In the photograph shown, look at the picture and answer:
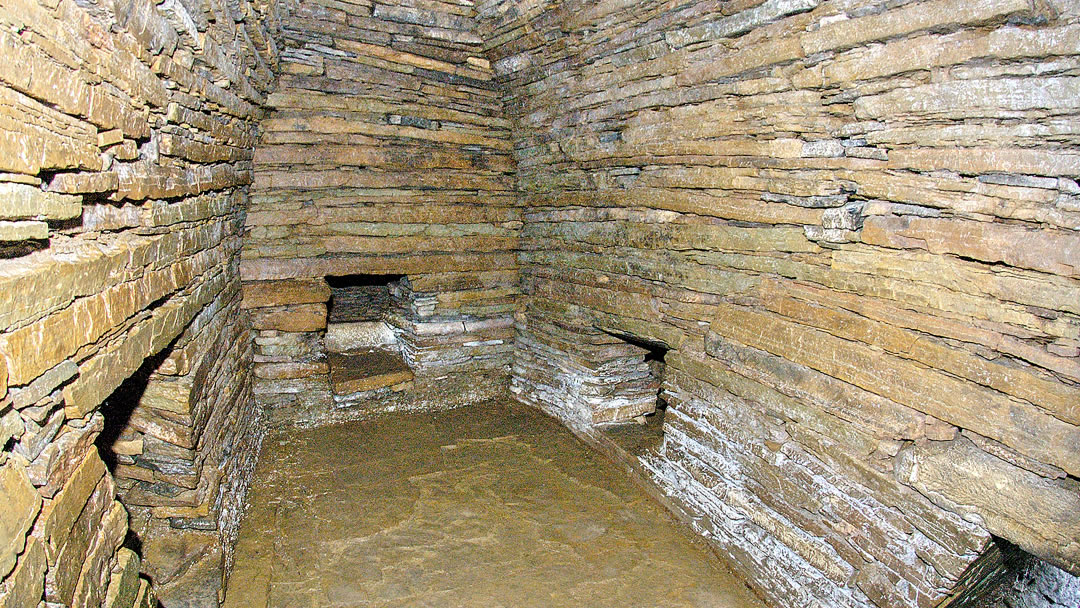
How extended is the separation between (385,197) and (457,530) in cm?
316

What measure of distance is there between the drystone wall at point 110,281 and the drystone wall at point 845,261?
9.27 ft

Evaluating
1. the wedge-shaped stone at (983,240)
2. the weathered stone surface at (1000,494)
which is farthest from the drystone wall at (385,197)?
the weathered stone surface at (1000,494)

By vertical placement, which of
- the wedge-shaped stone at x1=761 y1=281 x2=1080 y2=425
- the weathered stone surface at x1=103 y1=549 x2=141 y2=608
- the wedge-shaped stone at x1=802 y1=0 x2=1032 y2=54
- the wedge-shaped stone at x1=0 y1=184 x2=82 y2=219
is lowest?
the weathered stone surface at x1=103 y1=549 x2=141 y2=608

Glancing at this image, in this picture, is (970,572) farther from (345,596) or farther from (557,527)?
(345,596)

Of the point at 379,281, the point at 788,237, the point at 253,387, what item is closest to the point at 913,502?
the point at 788,237

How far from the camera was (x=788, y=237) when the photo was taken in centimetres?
369

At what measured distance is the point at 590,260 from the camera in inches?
218

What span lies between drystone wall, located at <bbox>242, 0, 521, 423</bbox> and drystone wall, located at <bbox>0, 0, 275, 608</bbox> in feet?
3.73

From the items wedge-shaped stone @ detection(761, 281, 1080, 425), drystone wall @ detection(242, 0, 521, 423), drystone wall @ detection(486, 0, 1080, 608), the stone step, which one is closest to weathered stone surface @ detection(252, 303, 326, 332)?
drystone wall @ detection(242, 0, 521, 423)

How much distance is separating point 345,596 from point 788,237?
3504 mm

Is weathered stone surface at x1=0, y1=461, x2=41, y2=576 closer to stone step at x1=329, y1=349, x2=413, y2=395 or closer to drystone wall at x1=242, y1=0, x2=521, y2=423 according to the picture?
drystone wall at x1=242, y1=0, x2=521, y2=423

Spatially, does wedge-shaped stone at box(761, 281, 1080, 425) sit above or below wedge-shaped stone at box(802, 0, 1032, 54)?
below

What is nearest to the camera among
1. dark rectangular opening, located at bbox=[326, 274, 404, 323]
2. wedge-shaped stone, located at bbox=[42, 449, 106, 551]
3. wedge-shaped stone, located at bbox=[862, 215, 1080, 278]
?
wedge-shaped stone, located at bbox=[42, 449, 106, 551]

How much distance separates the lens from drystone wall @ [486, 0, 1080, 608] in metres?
2.63
